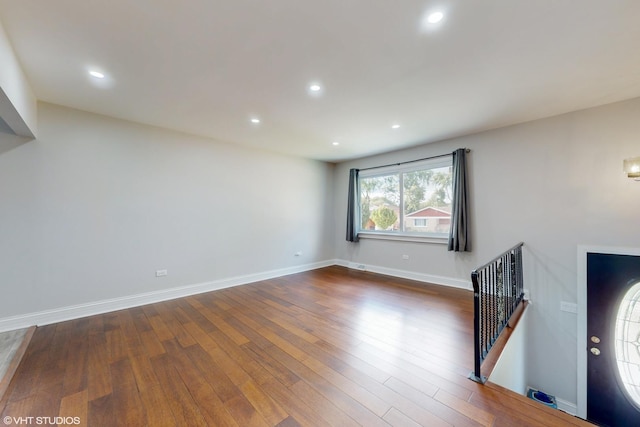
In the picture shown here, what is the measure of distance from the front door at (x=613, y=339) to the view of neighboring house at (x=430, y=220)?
188 cm

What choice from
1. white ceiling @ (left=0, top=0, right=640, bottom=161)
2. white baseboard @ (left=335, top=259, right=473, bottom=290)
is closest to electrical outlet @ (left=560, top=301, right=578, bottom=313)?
white baseboard @ (left=335, top=259, right=473, bottom=290)

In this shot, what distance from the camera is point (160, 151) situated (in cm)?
380

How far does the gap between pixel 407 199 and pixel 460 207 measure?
3.75 ft

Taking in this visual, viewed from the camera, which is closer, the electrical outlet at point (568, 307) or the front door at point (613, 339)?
the front door at point (613, 339)

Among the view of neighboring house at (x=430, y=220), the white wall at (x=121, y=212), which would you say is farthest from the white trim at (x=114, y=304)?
the view of neighboring house at (x=430, y=220)

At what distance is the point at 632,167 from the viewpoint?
2.67 m

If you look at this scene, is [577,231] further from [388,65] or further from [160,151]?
[160,151]

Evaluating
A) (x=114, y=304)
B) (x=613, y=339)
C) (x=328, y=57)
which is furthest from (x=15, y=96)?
(x=613, y=339)

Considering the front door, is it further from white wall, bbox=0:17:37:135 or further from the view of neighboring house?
white wall, bbox=0:17:37:135

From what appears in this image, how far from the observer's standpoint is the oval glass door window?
2.66 metres

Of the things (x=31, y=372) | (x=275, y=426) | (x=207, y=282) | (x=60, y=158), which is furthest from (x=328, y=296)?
(x=60, y=158)

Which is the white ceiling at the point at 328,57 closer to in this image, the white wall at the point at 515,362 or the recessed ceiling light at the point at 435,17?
the recessed ceiling light at the point at 435,17

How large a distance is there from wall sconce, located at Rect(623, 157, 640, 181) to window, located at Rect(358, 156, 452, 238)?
2028 millimetres

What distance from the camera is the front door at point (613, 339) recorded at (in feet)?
8.77
